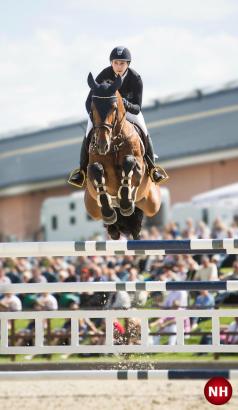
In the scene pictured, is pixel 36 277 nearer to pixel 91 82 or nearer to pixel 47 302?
pixel 47 302

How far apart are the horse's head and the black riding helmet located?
0.38 meters

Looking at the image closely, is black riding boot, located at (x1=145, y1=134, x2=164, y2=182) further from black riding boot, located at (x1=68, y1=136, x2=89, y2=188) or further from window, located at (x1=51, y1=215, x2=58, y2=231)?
window, located at (x1=51, y1=215, x2=58, y2=231)

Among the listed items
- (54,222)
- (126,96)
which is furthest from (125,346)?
(54,222)

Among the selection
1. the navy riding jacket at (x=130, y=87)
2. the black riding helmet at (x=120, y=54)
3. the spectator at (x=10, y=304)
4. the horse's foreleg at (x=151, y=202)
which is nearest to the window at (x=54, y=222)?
the spectator at (x=10, y=304)

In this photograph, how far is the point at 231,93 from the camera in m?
32.8

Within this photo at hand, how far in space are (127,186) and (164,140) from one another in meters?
24.6

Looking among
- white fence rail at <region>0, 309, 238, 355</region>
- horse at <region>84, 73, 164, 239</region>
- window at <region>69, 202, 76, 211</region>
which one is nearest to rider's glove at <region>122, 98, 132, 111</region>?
horse at <region>84, 73, 164, 239</region>

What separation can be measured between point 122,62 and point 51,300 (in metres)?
5.39

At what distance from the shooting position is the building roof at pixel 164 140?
→ 31641 millimetres

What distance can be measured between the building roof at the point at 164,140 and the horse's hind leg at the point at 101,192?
22723mm

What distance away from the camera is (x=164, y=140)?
32594mm

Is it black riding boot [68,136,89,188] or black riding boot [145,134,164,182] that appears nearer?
black riding boot [68,136,89,188]

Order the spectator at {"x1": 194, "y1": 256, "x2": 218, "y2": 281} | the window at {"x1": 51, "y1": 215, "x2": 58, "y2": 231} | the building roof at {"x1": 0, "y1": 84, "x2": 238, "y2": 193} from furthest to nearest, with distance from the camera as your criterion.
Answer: the building roof at {"x1": 0, "y1": 84, "x2": 238, "y2": 193} < the window at {"x1": 51, "y1": 215, "x2": 58, "y2": 231} < the spectator at {"x1": 194, "y1": 256, "x2": 218, "y2": 281}

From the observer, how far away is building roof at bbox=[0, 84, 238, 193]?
104 feet
